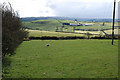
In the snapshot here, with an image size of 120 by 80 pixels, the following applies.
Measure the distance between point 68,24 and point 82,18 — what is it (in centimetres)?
Answer: 1812

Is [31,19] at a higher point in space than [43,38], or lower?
higher

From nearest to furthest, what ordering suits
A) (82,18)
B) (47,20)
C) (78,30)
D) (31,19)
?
(82,18), (78,30), (31,19), (47,20)

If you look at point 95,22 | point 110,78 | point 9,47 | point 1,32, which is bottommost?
point 110,78

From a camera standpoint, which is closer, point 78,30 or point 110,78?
point 110,78

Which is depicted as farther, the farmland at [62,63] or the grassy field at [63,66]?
the farmland at [62,63]

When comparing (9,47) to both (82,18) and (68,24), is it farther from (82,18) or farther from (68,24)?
(68,24)

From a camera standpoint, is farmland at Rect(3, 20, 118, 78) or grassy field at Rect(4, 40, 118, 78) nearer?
grassy field at Rect(4, 40, 118, 78)

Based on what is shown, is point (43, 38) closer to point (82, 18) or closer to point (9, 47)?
point (82, 18)

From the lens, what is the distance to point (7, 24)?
15672 millimetres

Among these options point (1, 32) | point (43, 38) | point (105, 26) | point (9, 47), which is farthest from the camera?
point (105, 26)

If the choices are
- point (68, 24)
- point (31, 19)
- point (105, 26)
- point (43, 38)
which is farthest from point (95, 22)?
point (31, 19)

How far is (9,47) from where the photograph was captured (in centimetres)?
1702

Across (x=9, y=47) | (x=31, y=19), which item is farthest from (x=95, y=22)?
(x=9, y=47)

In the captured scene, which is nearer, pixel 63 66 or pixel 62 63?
pixel 63 66
